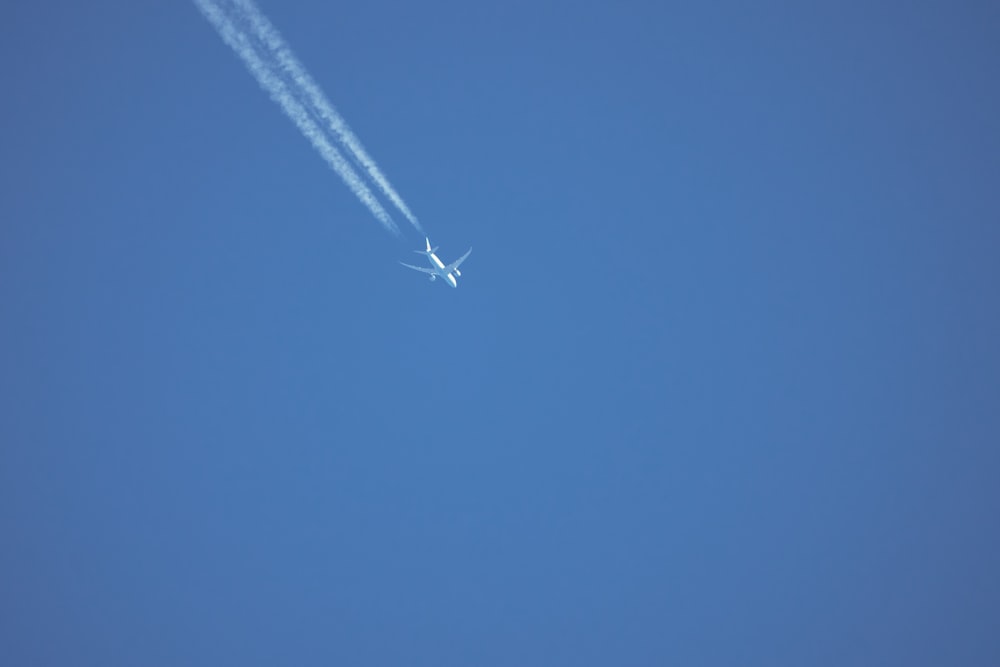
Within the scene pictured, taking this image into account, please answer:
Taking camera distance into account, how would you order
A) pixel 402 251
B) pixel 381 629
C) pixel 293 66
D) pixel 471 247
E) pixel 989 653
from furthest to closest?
pixel 471 247, pixel 402 251, pixel 381 629, pixel 989 653, pixel 293 66

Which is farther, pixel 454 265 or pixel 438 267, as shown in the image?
pixel 454 265

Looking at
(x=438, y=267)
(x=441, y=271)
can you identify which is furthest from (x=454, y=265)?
(x=438, y=267)

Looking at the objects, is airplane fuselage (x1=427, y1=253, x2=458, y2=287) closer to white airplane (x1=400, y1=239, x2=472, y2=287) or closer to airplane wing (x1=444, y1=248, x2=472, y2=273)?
white airplane (x1=400, y1=239, x2=472, y2=287)

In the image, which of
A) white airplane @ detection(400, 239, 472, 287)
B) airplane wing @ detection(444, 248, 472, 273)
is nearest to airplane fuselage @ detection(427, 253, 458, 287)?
white airplane @ detection(400, 239, 472, 287)

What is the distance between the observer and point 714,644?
29.6 metres

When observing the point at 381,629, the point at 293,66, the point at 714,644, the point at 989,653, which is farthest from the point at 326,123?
the point at 989,653

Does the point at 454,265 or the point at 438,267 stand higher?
the point at 454,265

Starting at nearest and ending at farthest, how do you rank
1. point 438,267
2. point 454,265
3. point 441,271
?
1. point 438,267
2. point 441,271
3. point 454,265

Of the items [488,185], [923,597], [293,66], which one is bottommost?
[923,597]

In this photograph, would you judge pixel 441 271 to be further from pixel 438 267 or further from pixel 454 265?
pixel 454 265

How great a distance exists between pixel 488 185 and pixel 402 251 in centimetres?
547

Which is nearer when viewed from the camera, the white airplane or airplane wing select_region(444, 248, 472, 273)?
the white airplane

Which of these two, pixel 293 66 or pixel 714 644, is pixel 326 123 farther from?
pixel 714 644

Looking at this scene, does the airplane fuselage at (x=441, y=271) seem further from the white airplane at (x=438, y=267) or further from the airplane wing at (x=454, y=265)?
the airplane wing at (x=454, y=265)
